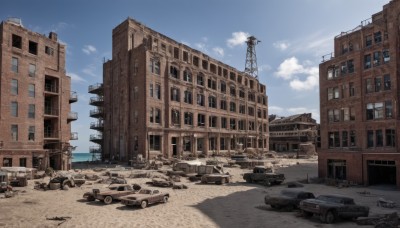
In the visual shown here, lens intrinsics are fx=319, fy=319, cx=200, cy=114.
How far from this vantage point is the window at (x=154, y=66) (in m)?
57.8

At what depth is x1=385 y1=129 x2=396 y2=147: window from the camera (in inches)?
1406

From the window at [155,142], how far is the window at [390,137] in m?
36.3

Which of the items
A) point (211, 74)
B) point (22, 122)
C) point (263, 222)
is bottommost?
point (263, 222)

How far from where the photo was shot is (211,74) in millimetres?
73812

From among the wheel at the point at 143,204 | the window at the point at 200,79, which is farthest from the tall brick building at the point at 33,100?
the window at the point at 200,79

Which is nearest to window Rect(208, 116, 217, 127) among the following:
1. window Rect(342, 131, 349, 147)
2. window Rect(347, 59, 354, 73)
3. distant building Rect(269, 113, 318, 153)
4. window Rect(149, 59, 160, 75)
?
window Rect(149, 59, 160, 75)

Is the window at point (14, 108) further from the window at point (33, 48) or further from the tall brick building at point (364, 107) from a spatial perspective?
the tall brick building at point (364, 107)

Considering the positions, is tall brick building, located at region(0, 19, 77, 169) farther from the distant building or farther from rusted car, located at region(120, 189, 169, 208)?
the distant building

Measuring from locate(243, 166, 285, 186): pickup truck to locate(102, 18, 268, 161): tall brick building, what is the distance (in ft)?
77.1

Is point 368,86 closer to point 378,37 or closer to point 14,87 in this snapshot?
point 378,37

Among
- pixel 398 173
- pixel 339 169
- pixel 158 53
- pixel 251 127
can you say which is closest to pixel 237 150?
pixel 251 127

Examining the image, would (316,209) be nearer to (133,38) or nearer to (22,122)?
(22,122)

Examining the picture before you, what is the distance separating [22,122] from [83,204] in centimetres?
2487

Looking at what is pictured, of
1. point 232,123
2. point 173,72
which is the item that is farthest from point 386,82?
point 232,123
